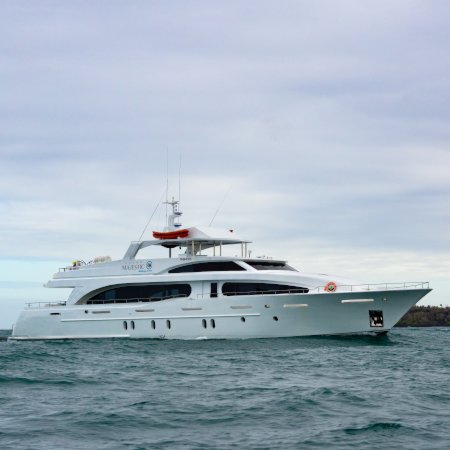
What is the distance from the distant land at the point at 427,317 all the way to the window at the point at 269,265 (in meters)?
46.7

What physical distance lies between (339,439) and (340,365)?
34.1 feet

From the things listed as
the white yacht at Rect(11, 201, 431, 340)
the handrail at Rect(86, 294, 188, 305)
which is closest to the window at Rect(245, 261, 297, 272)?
the white yacht at Rect(11, 201, 431, 340)

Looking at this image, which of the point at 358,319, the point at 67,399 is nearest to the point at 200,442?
the point at 67,399

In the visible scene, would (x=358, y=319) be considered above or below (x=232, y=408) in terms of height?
above

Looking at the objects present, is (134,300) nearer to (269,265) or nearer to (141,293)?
(141,293)

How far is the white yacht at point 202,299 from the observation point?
3116 cm

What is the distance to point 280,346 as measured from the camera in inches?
1123

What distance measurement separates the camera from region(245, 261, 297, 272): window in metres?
33.9

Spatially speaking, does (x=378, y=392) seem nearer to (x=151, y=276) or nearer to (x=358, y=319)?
(x=358, y=319)

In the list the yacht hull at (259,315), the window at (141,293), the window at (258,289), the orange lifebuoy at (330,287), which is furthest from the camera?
the window at (141,293)

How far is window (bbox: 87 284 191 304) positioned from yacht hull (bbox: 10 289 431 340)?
0.52m

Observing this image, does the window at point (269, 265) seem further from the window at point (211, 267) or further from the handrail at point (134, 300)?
the handrail at point (134, 300)

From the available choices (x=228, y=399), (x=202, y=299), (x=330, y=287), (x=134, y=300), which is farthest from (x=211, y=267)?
(x=228, y=399)

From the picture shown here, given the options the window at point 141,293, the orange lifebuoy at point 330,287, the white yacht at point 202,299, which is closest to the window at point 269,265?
the white yacht at point 202,299
